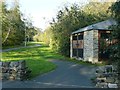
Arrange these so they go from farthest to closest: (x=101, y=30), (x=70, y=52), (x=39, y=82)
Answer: (x=70, y=52) → (x=101, y=30) → (x=39, y=82)

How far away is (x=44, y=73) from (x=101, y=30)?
966 cm

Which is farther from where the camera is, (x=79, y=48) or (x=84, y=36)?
(x=79, y=48)

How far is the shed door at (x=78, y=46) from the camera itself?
28.6m

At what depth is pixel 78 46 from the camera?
96.7 feet

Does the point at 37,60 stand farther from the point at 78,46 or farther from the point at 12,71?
the point at 12,71

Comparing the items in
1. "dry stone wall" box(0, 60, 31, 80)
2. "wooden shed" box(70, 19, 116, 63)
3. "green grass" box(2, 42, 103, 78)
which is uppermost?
"wooden shed" box(70, 19, 116, 63)

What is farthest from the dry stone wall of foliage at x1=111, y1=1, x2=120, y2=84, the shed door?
the shed door

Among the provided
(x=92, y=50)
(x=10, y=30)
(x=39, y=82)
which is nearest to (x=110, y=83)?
(x=39, y=82)

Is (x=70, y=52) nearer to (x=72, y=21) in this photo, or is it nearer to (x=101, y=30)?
(x=72, y=21)

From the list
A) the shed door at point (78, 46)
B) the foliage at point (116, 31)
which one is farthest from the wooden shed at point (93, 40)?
the foliage at point (116, 31)

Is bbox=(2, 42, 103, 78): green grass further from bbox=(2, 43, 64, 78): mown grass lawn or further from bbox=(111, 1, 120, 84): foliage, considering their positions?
bbox=(111, 1, 120, 84): foliage

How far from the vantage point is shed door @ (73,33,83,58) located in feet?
93.8

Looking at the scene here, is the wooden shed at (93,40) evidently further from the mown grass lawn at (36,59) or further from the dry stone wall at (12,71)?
the dry stone wall at (12,71)

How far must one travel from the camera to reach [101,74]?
12.4 m
